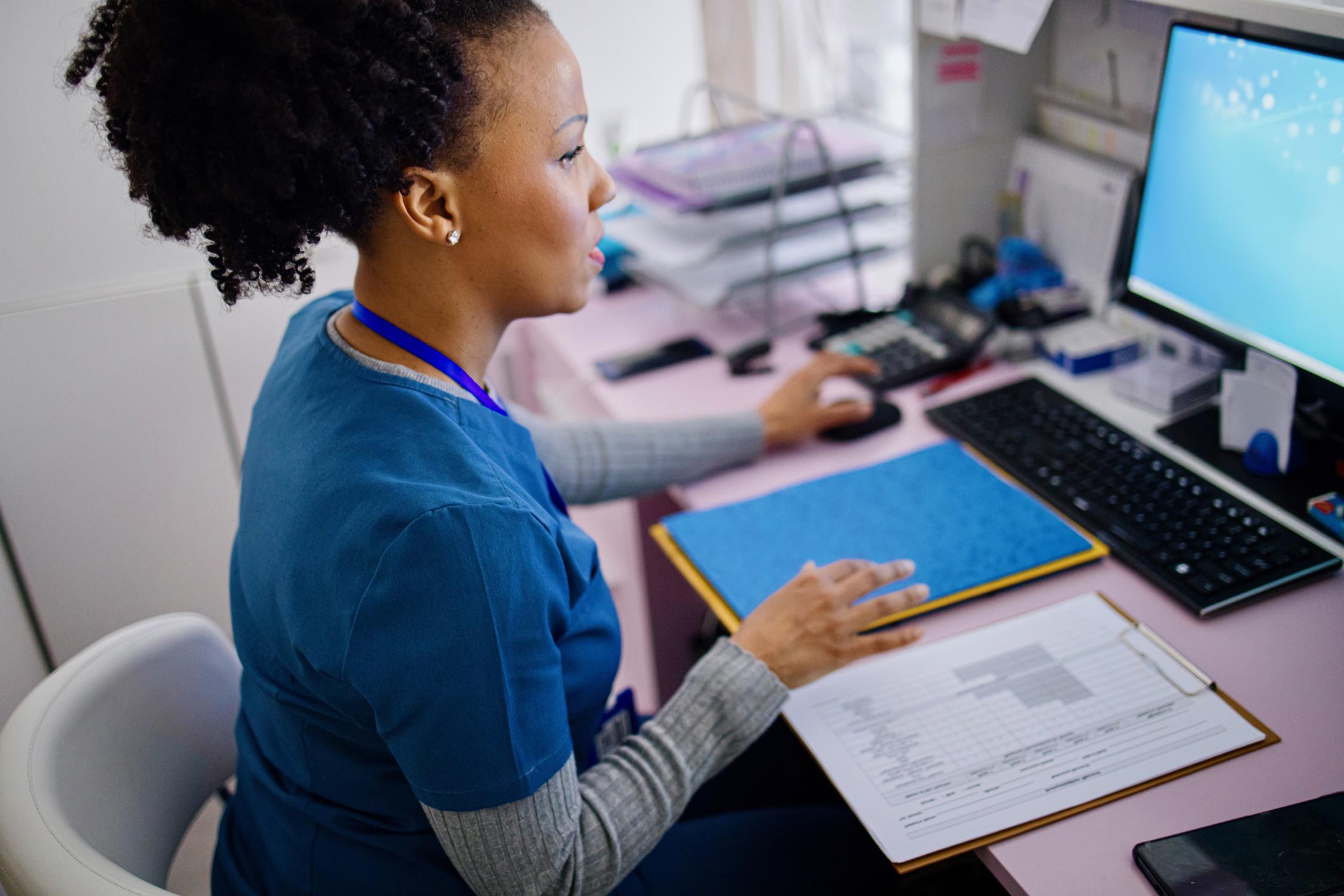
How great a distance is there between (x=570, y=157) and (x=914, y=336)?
76 cm

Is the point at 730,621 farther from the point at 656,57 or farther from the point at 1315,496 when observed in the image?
the point at 656,57

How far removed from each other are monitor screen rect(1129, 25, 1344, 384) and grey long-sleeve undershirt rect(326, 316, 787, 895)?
68 centimetres

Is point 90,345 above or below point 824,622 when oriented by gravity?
above

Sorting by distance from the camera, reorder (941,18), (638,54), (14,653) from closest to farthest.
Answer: (941,18)
(14,653)
(638,54)

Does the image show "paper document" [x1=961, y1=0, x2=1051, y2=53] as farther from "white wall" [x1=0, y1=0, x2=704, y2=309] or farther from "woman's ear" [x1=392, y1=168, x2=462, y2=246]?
"white wall" [x1=0, y1=0, x2=704, y2=309]

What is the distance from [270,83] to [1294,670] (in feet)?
3.10

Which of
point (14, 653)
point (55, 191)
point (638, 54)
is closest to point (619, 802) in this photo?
point (14, 653)

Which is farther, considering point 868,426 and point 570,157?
point 868,426

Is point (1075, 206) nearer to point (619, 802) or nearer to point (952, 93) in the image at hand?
point (952, 93)

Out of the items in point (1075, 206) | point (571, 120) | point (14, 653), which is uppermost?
point (571, 120)

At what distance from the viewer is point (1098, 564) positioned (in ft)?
3.60

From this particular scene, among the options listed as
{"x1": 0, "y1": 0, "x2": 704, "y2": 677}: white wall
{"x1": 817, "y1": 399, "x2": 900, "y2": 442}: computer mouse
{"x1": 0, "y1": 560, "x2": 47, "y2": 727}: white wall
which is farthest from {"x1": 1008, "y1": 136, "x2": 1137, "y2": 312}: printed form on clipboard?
{"x1": 0, "y1": 560, "x2": 47, "y2": 727}: white wall

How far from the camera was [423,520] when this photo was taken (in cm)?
78

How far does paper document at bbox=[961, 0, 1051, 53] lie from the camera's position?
1290mm
